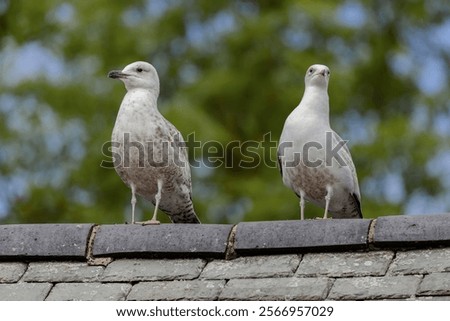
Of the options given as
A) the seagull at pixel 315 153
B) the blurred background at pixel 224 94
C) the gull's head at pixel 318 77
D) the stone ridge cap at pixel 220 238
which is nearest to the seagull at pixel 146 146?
the seagull at pixel 315 153

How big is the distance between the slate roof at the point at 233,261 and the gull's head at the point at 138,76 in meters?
2.20

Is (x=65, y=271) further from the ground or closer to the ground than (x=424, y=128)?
further from the ground

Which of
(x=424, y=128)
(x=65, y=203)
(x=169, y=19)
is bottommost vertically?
(x=65, y=203)

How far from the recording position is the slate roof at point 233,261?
4.73 meters

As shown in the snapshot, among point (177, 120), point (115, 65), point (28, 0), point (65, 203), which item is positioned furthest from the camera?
point (28, 0)

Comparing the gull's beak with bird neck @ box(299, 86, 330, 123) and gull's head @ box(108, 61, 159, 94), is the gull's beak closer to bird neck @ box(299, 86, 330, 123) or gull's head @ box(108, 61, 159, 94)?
gull's head @ box(108, 61, 159, 94)

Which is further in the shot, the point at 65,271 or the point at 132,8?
the point at 132,8

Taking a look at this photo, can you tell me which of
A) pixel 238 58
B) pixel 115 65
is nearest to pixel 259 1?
pixel 238 58

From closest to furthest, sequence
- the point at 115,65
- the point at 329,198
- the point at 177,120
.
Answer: the point at 329,198
the point at 177,120
the point at 115,65

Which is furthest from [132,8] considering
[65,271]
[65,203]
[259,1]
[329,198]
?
[65,271]

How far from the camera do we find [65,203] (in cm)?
1571

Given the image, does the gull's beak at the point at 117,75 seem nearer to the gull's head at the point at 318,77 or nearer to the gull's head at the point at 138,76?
the gull's head at the point at 138,76

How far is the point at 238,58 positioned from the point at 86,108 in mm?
2365
